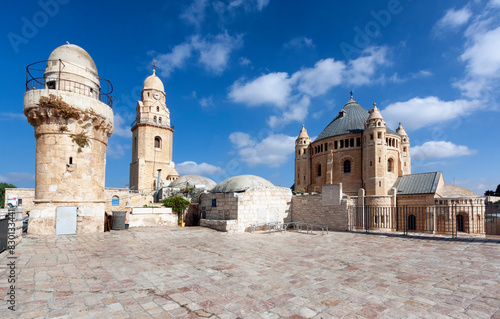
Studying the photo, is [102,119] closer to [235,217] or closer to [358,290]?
[235,217]

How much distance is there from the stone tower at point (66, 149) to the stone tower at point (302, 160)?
105 ft

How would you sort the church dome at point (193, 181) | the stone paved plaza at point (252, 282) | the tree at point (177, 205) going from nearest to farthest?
1. the stone paved plaza at point (252, 282)
2. the tree at point (177, 205)
3. the church dome at point (193, 181)

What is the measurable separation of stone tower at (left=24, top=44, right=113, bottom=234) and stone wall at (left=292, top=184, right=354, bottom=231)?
1119 centimetres

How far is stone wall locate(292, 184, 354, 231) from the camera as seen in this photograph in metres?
14.2

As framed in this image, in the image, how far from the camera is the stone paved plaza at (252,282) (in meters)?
3.77

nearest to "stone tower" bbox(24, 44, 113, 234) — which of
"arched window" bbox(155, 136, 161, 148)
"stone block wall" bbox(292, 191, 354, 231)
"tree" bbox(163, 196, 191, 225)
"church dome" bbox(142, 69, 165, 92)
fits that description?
"tree" bbox(163, 196, 191, 225)

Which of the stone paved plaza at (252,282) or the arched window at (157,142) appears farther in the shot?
the arched window at (157,142)

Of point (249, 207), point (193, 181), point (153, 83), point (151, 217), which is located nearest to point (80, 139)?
point (151, 217)

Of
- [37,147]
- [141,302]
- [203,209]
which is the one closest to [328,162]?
[203,209]

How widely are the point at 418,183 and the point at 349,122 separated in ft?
40.9

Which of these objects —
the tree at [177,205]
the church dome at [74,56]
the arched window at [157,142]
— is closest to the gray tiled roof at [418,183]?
the tree at [177,205]

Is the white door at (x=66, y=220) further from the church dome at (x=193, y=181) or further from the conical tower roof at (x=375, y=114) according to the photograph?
the conical tower roof at (x=375, y=114)

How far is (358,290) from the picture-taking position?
4.61m

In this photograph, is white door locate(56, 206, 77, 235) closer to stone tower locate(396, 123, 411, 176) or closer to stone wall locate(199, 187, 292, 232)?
stone wall locate(199, 187, 292, 232)
